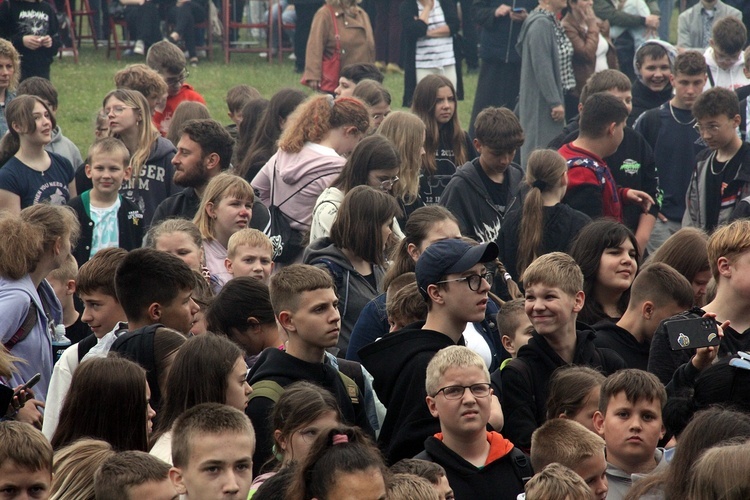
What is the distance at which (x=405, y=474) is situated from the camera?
4352 mm

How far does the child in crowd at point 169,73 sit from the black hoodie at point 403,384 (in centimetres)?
591

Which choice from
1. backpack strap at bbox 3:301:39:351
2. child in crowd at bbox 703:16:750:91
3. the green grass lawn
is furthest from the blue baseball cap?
the green grass lawn

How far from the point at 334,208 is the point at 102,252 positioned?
1.85 m

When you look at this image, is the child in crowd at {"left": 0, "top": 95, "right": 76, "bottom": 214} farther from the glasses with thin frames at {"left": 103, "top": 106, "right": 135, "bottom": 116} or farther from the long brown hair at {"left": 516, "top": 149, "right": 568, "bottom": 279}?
the long brown hair at {"left": 516, "top": 149, "right": 568, "bottom": 279}

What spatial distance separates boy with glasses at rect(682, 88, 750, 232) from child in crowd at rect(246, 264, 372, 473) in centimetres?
421

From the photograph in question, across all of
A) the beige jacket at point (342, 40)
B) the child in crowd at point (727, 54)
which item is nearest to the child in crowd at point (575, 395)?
the child in crowd at point (727, 54)

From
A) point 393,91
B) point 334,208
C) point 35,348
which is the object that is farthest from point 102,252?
point 393,91

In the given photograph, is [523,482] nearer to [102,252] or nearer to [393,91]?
[102,252]

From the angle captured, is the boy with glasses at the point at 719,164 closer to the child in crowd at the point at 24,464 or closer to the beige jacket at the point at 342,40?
the child in crowd at the point at 24,464

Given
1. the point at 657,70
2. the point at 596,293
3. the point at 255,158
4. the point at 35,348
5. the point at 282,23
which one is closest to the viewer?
the point at 35,348

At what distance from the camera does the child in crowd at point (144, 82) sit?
10039 millimetres

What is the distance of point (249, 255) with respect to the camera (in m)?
6.95

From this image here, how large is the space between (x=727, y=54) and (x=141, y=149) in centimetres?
584

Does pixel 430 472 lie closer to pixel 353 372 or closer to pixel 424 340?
pixel 424 340
